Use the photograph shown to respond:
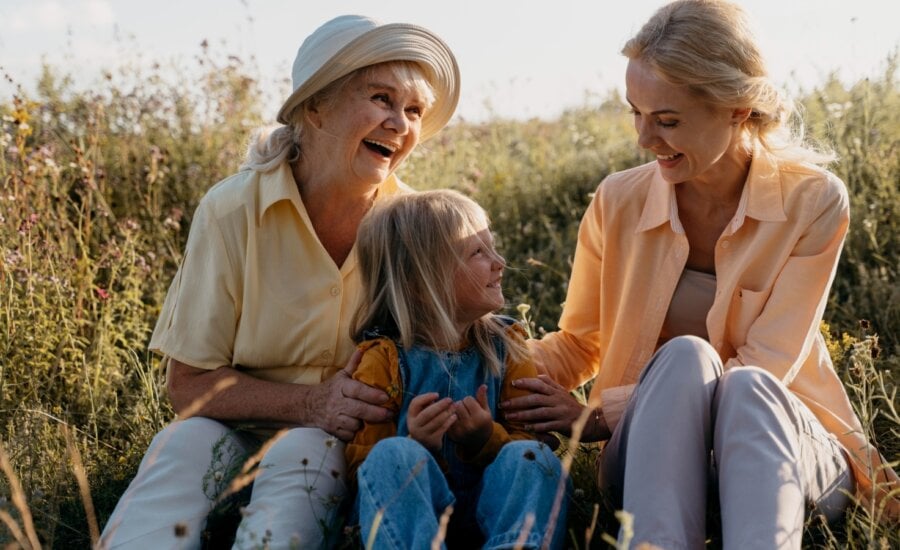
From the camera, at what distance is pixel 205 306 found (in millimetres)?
3361

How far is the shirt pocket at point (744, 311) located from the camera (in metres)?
3.25

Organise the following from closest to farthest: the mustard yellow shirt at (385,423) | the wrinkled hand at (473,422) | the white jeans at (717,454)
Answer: the white jeans at (717,454) → the wrinkled hand at (473,422) → the mustard yellow shirt at (385,423)

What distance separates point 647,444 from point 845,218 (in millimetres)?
990

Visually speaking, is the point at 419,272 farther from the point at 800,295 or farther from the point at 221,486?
the point at 800,295

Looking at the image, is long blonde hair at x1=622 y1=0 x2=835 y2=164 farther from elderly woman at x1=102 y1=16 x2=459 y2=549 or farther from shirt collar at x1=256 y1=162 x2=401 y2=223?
shirt collar at x1=256 y1=162 x2=401 y2=223

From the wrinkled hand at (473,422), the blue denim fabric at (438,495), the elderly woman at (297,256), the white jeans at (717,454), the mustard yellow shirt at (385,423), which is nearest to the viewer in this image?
the white jeans at (717,454)

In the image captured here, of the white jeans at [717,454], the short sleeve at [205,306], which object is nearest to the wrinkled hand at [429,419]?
the white jeans at [717,454]

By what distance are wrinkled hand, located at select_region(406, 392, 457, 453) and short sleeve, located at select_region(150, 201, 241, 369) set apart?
75 cm

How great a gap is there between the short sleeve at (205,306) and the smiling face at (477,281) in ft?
2.27

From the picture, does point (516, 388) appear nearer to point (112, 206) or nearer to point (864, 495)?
point (864, 495)

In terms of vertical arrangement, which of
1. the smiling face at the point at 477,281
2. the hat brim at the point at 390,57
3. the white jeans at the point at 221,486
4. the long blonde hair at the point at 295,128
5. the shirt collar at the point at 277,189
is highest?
the hat brim at the point at 390,57

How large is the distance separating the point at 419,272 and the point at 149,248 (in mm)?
2805

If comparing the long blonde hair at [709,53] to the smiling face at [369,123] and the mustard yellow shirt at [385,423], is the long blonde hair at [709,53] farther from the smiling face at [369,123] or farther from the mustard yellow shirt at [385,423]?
the mustard yellow shirt at [385,423]

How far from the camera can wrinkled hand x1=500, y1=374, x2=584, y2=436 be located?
3.16m
